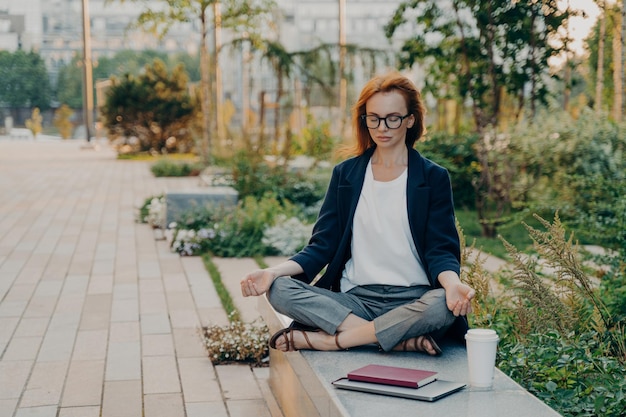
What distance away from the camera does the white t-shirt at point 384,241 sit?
10.8ft

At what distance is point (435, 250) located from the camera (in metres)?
3.25

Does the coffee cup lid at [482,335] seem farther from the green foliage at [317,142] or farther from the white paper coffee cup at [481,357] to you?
the green foliage at [317,142]

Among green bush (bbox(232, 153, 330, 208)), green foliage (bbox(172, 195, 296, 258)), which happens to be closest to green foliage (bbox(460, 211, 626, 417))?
green foliage (bbox(172, 195, 296, 258))

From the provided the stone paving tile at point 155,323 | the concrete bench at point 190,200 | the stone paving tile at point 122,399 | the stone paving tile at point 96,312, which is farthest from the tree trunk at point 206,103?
the stone paving tile at point 122,399

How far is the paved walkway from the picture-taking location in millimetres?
3727

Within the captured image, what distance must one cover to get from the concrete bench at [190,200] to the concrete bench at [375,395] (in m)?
5.17

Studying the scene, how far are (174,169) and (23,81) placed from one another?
20.4 m

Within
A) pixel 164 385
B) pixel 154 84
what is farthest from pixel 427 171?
pixel 154 84

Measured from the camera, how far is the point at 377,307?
3285mm

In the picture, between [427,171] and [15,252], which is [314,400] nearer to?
[427,171]

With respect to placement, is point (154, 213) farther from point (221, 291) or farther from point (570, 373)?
point (570, 373)

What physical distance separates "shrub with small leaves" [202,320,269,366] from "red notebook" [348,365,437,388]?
1.63 m

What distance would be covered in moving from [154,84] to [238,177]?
14188mm

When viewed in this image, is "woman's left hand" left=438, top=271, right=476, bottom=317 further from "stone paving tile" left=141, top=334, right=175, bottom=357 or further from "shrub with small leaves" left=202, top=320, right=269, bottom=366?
"stone paving tile" left=141, top=334, right=175, bottom=357
